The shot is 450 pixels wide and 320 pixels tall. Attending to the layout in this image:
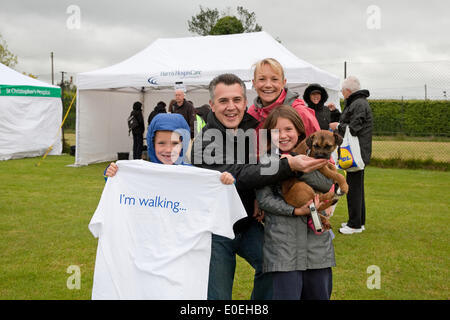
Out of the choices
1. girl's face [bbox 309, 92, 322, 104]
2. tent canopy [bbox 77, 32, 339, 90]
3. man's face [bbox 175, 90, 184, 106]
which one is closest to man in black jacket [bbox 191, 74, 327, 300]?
girl's face [bbox 309, 92, 322, 104]

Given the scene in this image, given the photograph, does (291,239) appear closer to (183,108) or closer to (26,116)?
(183,108)

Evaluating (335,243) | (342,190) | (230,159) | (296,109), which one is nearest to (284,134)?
(296,109)

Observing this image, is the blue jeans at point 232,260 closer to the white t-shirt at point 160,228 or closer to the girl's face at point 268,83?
the white t-shirt at point 160,228

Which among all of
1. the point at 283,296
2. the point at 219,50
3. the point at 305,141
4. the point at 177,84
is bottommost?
the point at 283,296

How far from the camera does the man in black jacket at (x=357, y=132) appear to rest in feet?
19.8

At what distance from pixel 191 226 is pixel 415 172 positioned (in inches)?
466

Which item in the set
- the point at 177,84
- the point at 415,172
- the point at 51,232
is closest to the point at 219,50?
the point at 177,84

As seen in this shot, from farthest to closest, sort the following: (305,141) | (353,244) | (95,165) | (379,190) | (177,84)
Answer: (95,165)
(177,84)
(379,190)
(353,244)
(305,141)

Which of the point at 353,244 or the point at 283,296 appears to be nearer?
the point at 283,296

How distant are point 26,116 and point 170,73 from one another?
26.0 ft

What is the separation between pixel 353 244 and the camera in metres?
5.62
